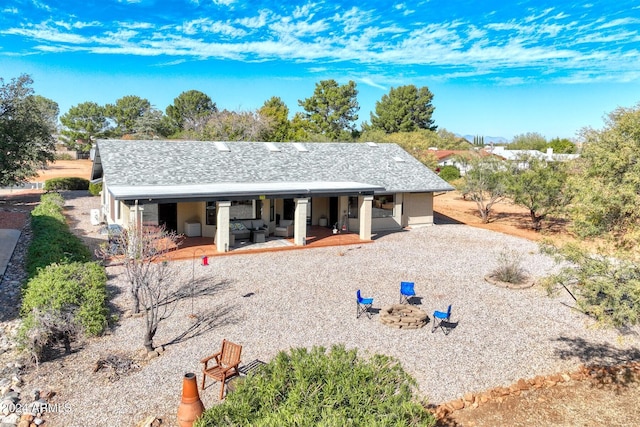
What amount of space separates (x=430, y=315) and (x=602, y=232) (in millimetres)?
6071

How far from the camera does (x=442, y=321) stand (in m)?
12.5

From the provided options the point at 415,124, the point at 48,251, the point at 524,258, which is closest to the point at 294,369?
the point at 48,251

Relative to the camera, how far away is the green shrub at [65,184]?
4300 cm

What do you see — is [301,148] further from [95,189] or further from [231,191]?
[95,189]

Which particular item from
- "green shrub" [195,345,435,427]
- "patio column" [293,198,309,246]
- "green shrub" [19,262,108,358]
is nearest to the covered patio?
"patio column" [293,198,309,246]

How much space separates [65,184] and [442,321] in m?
43.8

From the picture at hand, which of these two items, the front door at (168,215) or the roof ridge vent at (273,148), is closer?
the front door at (168,215)

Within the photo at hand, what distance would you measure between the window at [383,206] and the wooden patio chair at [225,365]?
1792 centimetres

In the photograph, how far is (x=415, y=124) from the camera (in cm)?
8000

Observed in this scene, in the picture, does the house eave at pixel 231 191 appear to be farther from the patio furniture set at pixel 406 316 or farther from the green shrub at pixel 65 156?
the green shrub at pixel 65 156

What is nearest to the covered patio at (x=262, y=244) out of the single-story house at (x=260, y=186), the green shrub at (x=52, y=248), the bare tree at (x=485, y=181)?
the single-story house at (x=260, y=186)

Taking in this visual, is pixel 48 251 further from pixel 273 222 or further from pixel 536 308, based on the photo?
pixel 536 308

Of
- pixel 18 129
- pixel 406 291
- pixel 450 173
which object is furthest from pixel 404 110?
pixel 406 291

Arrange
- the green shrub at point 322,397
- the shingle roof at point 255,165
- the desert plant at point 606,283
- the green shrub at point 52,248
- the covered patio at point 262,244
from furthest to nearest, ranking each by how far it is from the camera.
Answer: the shingle roof at point 255,165, the covered patio at point 262,244, the green shrub at point 52,248, the desert plant at point 606,283, the green shrub at point 322,397
